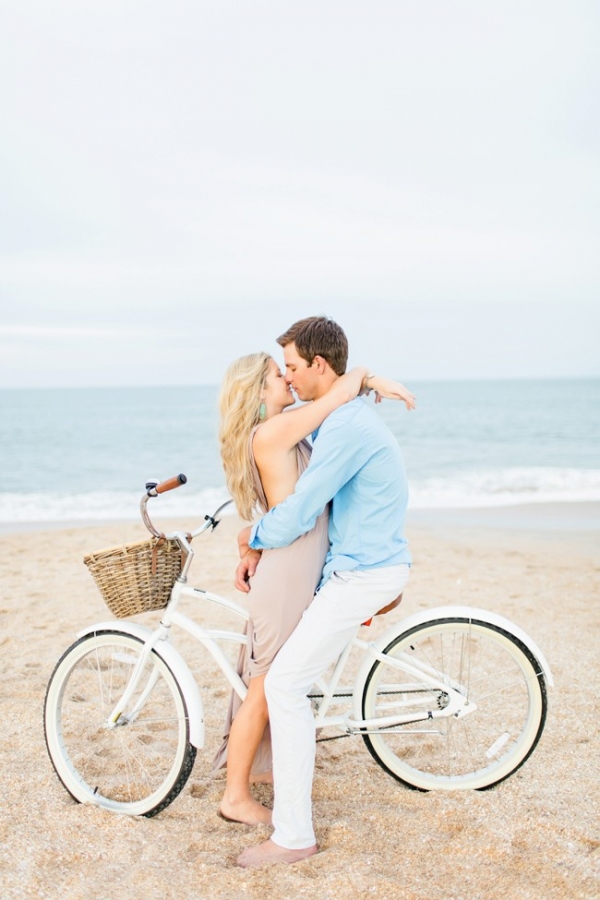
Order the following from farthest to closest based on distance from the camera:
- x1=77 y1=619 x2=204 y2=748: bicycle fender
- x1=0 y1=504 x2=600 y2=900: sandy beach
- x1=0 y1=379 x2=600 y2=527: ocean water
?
x1=0 y1=379 x2=600 y2=527: ocean water → x1=77 y1=619 x2=204 y2=748: bicycle fender → x1=0 y1=504 x2=600 y2=900: sandy beach

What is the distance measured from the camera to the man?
279cm

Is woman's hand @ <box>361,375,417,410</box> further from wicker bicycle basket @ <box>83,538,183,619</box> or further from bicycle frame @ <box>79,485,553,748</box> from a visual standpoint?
wicker bicycle basket @ <box>83,538,183,619</box>

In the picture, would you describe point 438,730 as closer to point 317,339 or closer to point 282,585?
point 282,585

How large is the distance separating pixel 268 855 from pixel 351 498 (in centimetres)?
133

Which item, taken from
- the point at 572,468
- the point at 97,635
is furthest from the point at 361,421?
the point at 572,468

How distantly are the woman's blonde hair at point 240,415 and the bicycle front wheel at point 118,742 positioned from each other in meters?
0.82

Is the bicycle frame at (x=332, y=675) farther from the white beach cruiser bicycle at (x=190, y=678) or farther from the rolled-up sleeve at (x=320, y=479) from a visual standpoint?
the rolled-up sleeve at (x=320, y=479)

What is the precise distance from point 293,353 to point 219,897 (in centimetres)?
195

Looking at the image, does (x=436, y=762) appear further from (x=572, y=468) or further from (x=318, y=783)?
(x=572, y=468)

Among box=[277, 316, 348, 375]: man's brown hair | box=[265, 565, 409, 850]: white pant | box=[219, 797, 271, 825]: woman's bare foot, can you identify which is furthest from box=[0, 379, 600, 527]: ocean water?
box=[219, 797, 271, 825]: woman's bare foot

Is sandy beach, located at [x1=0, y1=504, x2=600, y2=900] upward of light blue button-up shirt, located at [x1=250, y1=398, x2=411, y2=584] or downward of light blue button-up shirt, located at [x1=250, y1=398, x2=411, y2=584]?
downward

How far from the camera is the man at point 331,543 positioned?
9.15 feet

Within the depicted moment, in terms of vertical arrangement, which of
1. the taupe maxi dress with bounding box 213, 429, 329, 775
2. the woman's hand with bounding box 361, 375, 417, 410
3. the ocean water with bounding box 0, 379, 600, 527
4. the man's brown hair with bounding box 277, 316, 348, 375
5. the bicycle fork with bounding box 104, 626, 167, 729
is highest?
the man's brown hair with bounding box 277, 316, 348, 375

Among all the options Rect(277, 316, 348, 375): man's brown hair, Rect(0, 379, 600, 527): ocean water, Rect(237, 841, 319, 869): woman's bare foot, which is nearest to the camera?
Rect(237, 841, 319, 869): woman's bare foot
